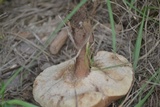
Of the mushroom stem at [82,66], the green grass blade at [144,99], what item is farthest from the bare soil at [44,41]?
the mushroom stem at [82,66]

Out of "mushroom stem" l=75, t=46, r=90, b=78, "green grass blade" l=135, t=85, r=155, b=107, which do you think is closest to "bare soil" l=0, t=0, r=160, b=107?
"green grass blade" l=135, t=85, r=155, b=107

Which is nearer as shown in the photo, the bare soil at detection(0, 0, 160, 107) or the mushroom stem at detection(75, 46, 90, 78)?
the mushroom stem at detection(75, 46, 90, 78)

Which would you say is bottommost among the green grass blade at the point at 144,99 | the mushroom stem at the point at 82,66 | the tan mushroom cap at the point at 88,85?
the green grass blade at the point at 144,99

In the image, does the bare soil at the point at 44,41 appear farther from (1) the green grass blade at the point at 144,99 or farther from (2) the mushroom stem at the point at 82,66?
(2) the mushroom stem at the point at 82,66

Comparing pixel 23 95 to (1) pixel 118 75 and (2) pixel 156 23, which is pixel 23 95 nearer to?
(1) pixel 118 75

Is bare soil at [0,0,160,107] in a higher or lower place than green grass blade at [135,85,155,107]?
higher

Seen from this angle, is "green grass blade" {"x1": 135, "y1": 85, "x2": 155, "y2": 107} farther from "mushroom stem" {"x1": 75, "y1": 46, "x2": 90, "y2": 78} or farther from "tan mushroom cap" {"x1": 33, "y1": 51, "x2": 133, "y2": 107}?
"mushroom stem" {"x1": 75, "y1": 46, "x2": 90, "y2": 78}

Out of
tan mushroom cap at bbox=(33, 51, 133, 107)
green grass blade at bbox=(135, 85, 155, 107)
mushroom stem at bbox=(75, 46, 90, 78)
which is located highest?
mushroom stem at bbox=(75, 46, 90, 78)
